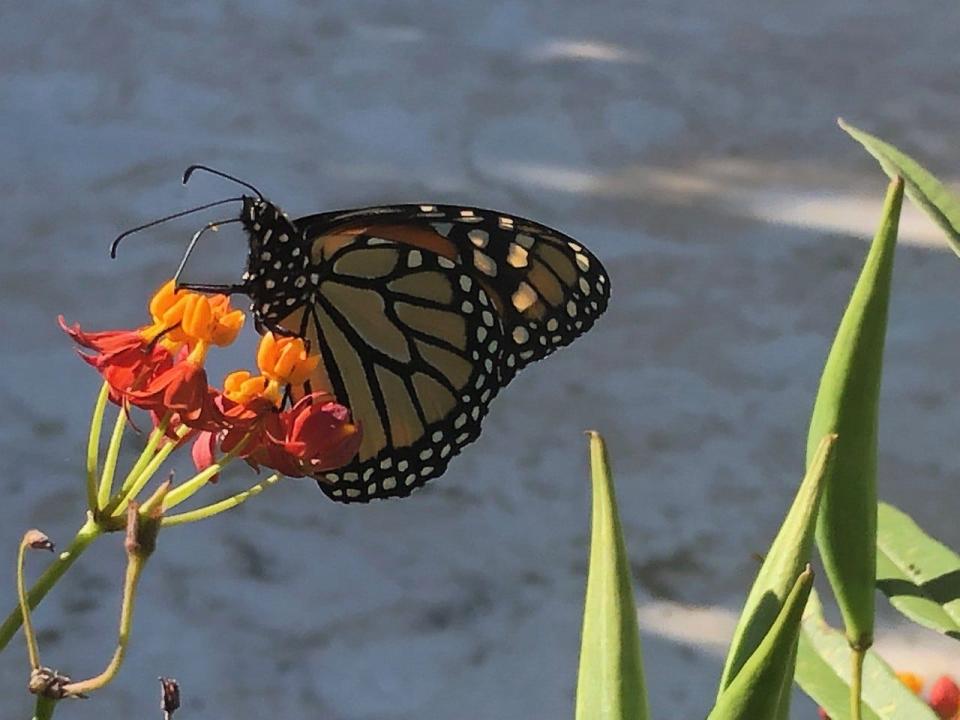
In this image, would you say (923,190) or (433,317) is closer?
(923,190)

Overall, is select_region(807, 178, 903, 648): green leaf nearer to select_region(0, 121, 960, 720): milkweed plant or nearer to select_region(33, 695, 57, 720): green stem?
select_region(0, 121, 960, 720): milkweed plant

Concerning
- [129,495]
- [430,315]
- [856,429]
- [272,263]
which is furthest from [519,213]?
[129,495]

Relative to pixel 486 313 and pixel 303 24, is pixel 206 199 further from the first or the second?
pixel 486 313

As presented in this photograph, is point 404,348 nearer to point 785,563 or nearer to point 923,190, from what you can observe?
point 923,190

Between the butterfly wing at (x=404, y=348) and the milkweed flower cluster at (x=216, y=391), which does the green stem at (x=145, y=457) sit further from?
the butterfly wing at (x=404, y=348)

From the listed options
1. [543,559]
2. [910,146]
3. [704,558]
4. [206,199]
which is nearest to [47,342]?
[206,199]

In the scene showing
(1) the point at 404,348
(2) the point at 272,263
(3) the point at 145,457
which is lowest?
(1) the point at 404,348

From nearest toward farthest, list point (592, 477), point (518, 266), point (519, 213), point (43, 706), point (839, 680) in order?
point (43, 706)
point (592, 477)
point (839, 680)
point (518, 266)
point (519, 213)
